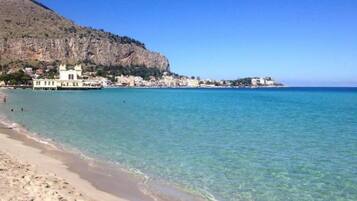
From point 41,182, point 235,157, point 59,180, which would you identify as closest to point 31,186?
point 41,182

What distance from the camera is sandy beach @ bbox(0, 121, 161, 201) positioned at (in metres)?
12.4

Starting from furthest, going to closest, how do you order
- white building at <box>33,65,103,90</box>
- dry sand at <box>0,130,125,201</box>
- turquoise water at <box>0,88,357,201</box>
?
white building at <box>33,65,103,90</box> → turquoise water at <box>0,88,357,201</box> → dry sand at <box>0,130,125,201</box>

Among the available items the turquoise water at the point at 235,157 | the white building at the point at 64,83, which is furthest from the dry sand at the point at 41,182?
the white building at the point at 64,83

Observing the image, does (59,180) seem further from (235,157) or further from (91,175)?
(235,157)

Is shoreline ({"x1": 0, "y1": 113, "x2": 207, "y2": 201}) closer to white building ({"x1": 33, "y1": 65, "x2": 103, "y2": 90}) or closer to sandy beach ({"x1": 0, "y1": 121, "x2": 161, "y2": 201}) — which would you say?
sandy beach ({"x1": 0, "y1": 121, "x2": 161, "y2": 201})

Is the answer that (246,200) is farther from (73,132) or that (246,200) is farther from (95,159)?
(73,132)

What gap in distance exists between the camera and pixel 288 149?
25.2 m

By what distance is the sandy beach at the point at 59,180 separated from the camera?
12.4m

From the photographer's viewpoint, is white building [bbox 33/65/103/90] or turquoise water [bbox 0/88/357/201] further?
white building [bbox 33/65/103/90]

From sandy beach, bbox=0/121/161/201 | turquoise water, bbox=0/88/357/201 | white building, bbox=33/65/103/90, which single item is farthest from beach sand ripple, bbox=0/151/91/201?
white building, bbox=33/65/103/90

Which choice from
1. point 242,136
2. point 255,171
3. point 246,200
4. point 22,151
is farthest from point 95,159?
point 242,136

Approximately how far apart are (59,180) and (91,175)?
223 centimetres

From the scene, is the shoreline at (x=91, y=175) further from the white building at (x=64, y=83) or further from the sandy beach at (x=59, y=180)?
the white building at (x=64, y=83)

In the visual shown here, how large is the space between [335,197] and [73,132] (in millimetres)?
22126
